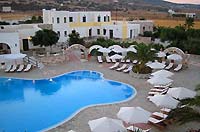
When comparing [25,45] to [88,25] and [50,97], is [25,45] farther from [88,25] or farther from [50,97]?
[50,97]

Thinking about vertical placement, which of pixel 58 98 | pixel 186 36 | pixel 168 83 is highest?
pixel 186 36

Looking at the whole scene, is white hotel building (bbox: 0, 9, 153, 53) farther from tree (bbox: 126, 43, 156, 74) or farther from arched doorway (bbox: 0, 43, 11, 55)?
tree (bbox: 126, 43, 156, 74)

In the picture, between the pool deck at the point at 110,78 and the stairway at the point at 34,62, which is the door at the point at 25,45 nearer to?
the stairway at the point at 34,62

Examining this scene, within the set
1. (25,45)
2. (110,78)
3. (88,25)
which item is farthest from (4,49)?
(88,25)

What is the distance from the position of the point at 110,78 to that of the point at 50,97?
5712 mm

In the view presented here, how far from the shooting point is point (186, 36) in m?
33.1

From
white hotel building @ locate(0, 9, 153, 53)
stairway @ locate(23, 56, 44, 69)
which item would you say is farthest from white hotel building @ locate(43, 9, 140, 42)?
stairway @ locate(23, 56, 44, 69)

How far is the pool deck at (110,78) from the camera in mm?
13155

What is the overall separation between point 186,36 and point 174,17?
36162mm

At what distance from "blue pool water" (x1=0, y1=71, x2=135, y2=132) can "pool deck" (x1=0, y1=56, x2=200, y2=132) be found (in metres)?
0.83

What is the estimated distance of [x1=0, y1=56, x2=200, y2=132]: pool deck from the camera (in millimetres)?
13155

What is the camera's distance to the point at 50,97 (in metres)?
19.1

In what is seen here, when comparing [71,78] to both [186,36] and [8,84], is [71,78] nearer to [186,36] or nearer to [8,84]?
[8,84]

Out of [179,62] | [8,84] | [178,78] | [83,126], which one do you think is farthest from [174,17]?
[83,126]
